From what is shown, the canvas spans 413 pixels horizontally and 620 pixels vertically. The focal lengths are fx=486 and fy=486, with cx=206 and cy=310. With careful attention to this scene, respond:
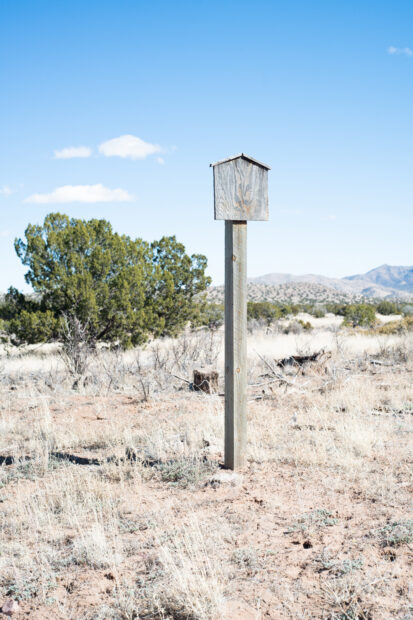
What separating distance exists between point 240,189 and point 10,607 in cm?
367

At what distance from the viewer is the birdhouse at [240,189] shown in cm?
451

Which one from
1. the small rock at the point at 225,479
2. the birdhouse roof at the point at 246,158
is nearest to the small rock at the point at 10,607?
the small rock at the point at 225,479

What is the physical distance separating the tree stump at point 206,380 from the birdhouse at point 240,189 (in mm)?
4267

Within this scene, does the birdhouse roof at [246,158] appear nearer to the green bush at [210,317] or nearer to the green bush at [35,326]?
the green bush at [35,326]

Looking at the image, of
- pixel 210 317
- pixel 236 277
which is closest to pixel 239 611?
pixel 236 277

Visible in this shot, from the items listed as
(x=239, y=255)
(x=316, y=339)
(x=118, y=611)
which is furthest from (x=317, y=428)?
(x=316, y=339)

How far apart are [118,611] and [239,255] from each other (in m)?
3.03

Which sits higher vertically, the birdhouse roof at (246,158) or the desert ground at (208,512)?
the birdhouse roof at (246,158)

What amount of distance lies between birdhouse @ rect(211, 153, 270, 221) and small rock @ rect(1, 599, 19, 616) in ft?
10.7

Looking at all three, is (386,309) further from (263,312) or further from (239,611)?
(239,611)

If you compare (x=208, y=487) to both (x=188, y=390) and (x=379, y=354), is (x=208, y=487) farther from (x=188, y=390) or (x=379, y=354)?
(x=379, y=354)

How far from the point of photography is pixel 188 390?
859 centimetres

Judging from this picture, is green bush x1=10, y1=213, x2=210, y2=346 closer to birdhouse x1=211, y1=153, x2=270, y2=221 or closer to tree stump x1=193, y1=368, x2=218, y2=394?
tree stump x1=193, y1=368, x2=218, y2=394

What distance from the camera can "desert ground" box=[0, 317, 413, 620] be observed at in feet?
8.87
